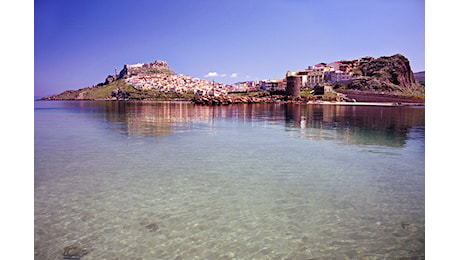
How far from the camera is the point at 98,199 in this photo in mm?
5375

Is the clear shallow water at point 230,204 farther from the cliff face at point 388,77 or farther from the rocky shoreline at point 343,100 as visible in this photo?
the cliff face at point 388,77

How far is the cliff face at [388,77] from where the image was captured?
285 feet

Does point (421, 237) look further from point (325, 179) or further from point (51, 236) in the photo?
point (51, 236)

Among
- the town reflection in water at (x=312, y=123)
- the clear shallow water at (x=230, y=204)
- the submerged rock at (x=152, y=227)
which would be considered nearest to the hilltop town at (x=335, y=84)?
the town reflection in water at (x=312, y=123)

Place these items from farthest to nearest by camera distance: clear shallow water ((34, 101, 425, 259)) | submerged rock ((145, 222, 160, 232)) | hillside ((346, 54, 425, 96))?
hillside ((346, 54, 425, 96)) < submerged rock ((145, 222, 160, 232)) < clear shallow water ((34, 101, 425, 259))

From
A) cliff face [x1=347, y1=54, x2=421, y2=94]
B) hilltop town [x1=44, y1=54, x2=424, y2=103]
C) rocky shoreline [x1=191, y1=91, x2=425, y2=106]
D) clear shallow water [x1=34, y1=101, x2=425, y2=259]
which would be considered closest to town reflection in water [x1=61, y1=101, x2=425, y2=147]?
clear shallow water [x1=34, y1=101, x2=425, y2=259]

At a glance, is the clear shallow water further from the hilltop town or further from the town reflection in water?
the hilltop town

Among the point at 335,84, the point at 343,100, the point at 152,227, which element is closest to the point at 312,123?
the point at 152,227

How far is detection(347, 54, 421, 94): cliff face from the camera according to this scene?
285ft

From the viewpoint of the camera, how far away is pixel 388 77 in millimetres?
94750

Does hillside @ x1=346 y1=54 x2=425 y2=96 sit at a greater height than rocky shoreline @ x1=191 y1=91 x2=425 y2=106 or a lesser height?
greater

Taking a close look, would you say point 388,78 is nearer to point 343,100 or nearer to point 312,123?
point 343,100

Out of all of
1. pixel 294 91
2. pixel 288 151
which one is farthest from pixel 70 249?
pixel 294 91
